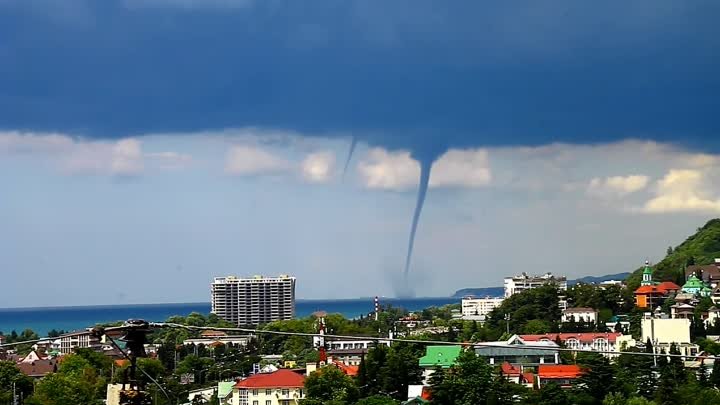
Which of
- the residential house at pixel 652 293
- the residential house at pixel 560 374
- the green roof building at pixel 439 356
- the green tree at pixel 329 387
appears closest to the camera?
the green tree at pixel 329 387

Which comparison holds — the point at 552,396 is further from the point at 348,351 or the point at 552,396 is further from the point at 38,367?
the point at 38,367

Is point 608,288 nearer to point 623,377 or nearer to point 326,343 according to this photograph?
point 326,343

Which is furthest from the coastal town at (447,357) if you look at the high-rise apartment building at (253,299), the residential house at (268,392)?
the high-rise apartment building at (253,299)

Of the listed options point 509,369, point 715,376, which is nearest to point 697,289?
point 509,369

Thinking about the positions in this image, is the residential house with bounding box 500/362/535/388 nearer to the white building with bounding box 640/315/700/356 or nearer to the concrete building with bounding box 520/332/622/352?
the concrete building with bounding box 520/332/622/352

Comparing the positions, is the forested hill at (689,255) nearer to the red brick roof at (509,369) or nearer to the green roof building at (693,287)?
the green roof building at (693,287)

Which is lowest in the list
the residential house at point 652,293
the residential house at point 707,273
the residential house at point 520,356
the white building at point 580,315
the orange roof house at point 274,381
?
the orange roof house at point 274,381
